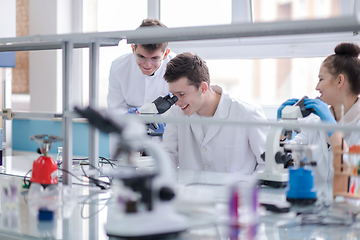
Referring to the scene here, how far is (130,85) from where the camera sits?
10.1 feet

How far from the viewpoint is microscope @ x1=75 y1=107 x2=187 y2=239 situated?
2.91ft

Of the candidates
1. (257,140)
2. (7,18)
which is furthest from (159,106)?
(7,18)

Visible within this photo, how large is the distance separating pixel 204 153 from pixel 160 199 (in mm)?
1442

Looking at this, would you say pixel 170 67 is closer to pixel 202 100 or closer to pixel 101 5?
pixel 202 100

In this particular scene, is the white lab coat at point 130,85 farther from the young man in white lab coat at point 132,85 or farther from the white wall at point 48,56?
the white wall at point 48,56

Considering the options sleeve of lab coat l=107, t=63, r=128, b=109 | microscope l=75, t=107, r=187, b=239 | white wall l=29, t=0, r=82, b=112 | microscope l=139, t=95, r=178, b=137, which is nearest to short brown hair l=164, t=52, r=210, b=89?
microscope l=139, t=95, r=178, b=137

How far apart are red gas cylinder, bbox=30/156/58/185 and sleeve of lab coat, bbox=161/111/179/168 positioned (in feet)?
3.44

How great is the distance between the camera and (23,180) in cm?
173

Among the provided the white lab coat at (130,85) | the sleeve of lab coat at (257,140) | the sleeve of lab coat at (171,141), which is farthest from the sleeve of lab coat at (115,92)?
the sleeve of lab coat at (257,140)

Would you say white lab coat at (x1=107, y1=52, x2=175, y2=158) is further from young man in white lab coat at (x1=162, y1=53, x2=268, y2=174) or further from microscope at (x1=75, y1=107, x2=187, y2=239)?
microscope at (x1=75, y1=107, x2=187, y2=239)

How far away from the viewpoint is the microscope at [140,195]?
89 centimetres

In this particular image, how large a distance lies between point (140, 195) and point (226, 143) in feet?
4.78

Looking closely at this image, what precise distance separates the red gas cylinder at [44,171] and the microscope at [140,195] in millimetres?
528

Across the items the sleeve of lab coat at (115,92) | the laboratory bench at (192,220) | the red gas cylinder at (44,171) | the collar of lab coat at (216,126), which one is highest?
the sleeve of lab coat at (115,92)
